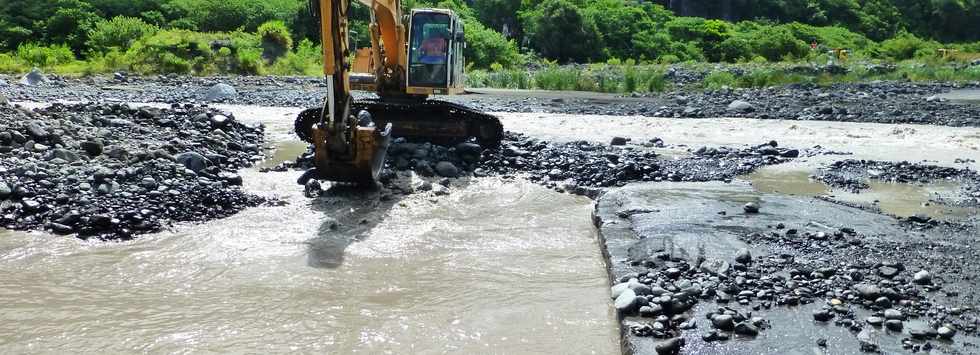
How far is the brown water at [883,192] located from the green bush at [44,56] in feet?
94.4

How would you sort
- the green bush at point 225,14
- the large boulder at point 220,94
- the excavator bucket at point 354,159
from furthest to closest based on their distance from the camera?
the green bush at point 225,14
the large boulder at point 220,94
the excavator bucket at point 354,159

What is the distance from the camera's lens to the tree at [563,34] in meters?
49.8

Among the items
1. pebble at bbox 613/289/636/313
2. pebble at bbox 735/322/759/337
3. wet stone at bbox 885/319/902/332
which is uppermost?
wet stone at bbox 885/319/902/332

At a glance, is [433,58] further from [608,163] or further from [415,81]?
[608,163]

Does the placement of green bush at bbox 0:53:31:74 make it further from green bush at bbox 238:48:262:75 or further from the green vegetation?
green bush at bbox 238:48:262:75

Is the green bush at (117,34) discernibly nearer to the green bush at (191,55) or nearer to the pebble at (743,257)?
the green bush at (191,55)

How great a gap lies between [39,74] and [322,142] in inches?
795

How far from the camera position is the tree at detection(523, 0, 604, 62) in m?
49.8

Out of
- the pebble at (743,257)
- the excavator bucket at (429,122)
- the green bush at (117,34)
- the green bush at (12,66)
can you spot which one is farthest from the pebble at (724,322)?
the green bush at (117,34)

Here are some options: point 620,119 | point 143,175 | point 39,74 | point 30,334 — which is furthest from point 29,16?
point 30,334

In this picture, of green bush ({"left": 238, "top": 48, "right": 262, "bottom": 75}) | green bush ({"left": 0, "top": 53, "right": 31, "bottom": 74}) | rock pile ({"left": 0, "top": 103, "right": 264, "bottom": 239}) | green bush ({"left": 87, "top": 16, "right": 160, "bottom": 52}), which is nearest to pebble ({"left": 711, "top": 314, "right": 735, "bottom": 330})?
rock pile ({"left": 0, "top": 103, "right": 264, "bottom": 239})

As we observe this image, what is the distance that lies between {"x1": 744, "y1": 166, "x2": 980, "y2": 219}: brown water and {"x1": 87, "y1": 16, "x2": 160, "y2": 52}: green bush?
1193 inches

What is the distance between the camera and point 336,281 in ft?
18.3

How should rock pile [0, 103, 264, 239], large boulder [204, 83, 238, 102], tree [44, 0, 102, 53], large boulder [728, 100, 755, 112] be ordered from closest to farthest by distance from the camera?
rock pile [0, 103, 264, 239], large boulder [728, 100, 755, 112], large boulder [204, 83, 238, 102], tree [44, 0, 102, 53]
